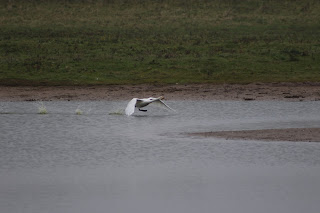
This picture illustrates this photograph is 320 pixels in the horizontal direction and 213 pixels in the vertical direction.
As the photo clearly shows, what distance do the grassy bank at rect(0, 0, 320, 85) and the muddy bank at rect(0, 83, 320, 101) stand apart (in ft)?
3.42

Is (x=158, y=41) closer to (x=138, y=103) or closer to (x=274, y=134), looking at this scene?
(x=138, y=103)

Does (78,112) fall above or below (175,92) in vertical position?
above

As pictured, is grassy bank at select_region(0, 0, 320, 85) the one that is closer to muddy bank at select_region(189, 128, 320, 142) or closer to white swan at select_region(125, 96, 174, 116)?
white swan at select_region(125, 96, 174, 116)

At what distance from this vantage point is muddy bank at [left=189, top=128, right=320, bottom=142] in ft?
57.1

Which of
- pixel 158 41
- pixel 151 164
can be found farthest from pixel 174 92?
pixel 151 164

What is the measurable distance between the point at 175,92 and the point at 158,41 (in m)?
10.1

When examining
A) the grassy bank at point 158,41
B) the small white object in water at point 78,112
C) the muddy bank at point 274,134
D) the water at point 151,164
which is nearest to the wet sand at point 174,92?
the grassy bank at point 158,41

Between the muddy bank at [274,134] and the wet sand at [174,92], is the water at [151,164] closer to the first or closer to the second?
the muddy bank at [274,134]

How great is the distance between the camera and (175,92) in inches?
Answer: 1062

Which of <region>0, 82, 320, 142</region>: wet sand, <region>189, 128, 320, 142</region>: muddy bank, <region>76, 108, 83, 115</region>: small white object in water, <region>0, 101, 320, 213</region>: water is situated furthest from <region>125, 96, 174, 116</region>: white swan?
<region>0, 82, 320, 142</region>: wet sand

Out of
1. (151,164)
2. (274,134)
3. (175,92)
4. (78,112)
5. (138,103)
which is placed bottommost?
(175,92)

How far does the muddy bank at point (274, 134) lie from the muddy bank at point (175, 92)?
292 inches

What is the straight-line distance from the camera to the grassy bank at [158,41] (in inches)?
1180

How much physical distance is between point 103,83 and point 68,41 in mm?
7974
